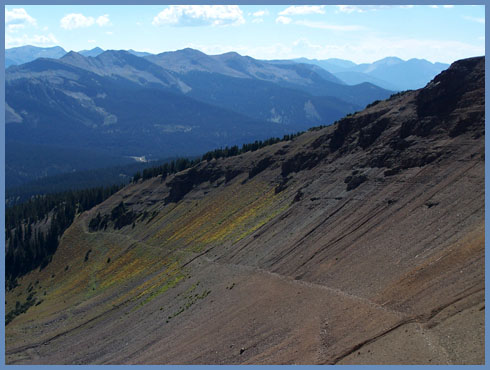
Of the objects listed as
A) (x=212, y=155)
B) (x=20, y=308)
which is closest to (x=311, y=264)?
(x=20, y=308)

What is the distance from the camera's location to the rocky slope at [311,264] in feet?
129

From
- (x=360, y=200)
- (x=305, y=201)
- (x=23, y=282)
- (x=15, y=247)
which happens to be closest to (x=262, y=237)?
(x=305, y=201)

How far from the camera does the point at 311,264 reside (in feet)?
185

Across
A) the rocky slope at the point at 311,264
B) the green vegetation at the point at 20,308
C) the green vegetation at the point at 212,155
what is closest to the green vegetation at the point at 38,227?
the rocky slope at the point at 311,264

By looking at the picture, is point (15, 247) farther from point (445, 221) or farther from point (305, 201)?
point (445, 221)

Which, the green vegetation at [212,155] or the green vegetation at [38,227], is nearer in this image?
the green vegetation at [212,155]

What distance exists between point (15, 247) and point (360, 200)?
100194mm

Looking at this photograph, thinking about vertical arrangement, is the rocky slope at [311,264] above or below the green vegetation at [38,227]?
above

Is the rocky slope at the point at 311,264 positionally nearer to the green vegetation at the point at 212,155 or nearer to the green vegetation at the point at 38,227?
the green vegetation at the point at 212,155

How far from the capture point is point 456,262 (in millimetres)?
41656

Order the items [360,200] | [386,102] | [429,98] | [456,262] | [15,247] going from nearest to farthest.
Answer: [456,262], [360,200], [429,98], [386,102], [15,247]

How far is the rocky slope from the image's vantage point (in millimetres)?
39375

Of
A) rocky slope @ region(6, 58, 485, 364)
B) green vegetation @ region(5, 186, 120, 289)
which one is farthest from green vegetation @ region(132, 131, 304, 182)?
green vegetation @ region(5, 186, 120, 289)

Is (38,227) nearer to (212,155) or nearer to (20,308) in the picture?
(212,155)
